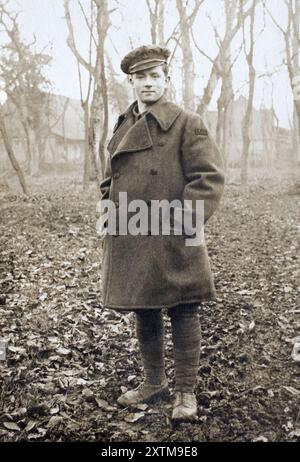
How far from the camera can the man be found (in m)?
2.90

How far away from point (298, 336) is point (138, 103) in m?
2.51

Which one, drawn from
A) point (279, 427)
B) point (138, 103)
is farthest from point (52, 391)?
point (138, 103)

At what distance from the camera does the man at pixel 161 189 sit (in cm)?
290

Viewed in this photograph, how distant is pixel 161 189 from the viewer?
9.71ft

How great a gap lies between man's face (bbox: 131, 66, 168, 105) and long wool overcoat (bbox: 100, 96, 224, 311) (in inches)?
2.3

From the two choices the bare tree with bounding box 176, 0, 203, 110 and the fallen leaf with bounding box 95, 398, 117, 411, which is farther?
the bare tree with bounding box 176, 0, 203, 110

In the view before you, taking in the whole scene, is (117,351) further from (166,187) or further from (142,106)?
(142,106)

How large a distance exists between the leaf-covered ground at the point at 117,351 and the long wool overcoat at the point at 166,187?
82cm

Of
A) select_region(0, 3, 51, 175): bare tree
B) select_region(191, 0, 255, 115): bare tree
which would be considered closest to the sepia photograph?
select_region(191, 0, 255, 115): bare tree

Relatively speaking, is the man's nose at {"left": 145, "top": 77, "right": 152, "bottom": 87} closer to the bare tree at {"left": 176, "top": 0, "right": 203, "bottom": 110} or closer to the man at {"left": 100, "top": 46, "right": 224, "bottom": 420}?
the man at {"left": 100, "top": 46, "right": 224, "bottom": 420}

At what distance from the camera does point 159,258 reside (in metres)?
2.95

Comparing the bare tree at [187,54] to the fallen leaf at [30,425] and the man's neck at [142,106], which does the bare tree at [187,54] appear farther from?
the fallen leaf at [30,425]

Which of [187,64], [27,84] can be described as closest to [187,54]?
[187,64]

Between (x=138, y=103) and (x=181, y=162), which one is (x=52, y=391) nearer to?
(x=181, y=162)
